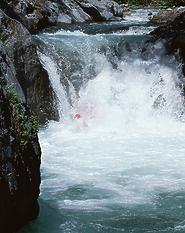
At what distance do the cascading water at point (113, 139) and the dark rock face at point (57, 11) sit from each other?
333 cm

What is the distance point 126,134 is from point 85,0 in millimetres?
14940

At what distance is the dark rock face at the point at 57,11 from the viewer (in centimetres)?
1945

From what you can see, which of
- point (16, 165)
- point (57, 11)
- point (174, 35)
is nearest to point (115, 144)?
point (174, 35)

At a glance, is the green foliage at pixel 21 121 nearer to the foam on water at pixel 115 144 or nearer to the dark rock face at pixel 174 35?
the foam on water at pixel 115 144

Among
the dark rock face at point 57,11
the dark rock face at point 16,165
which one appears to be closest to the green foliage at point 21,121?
the dark rock face at point 16,165

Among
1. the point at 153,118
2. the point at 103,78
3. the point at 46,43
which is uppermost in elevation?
the point at 46,43

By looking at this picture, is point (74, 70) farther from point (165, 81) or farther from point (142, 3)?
point (142, 3)

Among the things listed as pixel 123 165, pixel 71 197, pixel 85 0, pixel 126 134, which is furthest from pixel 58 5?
pixel 71 197

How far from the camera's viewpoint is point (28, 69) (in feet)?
42.4

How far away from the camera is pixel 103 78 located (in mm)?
14695

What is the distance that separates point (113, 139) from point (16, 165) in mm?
6123

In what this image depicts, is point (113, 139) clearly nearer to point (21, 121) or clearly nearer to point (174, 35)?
point (174, 35)

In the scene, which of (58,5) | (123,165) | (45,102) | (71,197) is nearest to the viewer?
(71,197)

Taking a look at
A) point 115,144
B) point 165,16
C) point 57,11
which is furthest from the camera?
point 165,16
